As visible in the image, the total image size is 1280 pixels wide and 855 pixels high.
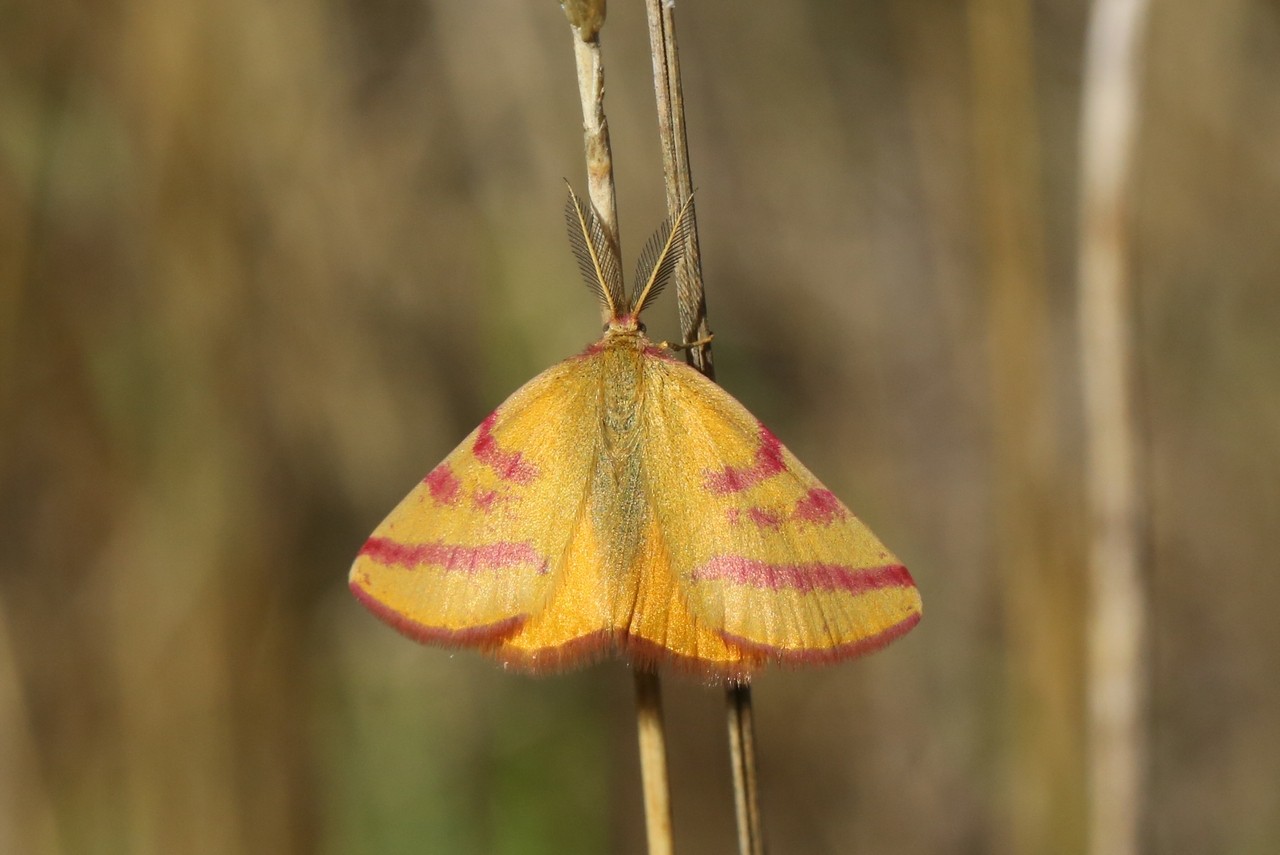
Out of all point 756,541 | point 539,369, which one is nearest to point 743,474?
point 756,541

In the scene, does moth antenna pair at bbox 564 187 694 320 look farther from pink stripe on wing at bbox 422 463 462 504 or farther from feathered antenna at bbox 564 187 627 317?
pink stripe on wing at bbox 422 463 462 504

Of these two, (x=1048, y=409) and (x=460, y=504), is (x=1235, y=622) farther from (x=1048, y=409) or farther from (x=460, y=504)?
(x=460, y=504)

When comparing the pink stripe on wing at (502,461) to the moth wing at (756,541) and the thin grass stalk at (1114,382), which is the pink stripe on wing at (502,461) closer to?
the moth wing at (756,541)

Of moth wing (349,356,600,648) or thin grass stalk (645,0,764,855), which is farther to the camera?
moth wing (349,356,600,648)

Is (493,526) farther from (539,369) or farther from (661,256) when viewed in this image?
(539,369)

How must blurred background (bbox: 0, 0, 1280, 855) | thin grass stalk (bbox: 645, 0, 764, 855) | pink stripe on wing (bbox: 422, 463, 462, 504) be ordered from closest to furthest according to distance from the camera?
thin grass stalk (bbox: 645, 0, 764, 855), pink stripe on wing (bbox: 422, 463, 462, 504), blurred background (bbox: 0, 0, 1280, 855)

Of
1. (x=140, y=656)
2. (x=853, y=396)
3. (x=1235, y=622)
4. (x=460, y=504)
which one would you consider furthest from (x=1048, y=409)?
(x=140, y=656)

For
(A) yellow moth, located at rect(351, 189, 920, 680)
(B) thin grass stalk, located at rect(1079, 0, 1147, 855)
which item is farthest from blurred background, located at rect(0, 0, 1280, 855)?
(A) yellow moth, located at rect(351, 189, 920, 680)
